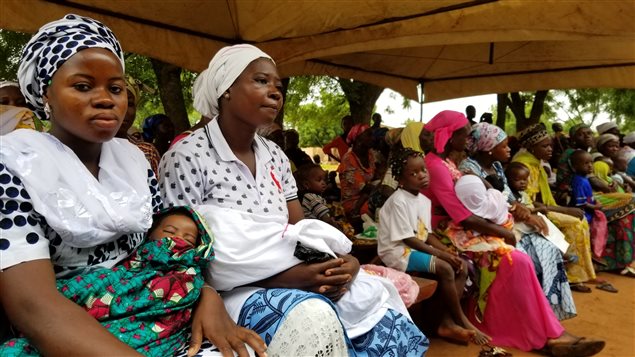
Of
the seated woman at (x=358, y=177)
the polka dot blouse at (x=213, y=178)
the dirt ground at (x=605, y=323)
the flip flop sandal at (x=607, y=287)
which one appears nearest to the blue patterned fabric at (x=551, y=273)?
the dirt ground at (x=605, y=323)

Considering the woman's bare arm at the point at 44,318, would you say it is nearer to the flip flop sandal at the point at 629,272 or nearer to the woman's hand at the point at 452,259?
the woman's hand at the point at 452,259

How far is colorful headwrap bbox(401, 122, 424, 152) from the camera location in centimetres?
535

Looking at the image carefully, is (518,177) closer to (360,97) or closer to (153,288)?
(153,288)

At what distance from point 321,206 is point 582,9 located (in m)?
2.71

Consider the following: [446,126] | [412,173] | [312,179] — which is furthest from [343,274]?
[312,179]

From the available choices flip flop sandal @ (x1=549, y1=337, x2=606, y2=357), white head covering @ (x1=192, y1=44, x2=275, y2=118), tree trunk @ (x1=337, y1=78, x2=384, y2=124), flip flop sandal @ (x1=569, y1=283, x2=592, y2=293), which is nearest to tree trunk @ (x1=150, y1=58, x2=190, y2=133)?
white head covering @ (x1=192, y1=44, x2=275, y2=118)

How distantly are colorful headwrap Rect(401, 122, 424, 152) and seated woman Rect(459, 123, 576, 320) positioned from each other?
711 mm

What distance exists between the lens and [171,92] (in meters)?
6.56

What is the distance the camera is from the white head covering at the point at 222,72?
221 cm

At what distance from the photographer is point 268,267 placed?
1.74 meters

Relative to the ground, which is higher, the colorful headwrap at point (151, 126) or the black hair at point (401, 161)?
the colorful headwrap at point (151, 126)

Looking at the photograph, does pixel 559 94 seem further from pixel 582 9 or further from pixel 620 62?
pixel 582 9

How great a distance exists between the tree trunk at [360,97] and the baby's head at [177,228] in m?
10.3

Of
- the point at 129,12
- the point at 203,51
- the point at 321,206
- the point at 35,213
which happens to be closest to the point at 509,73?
the point at 321,206
